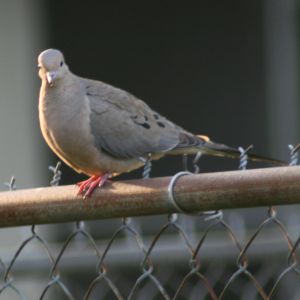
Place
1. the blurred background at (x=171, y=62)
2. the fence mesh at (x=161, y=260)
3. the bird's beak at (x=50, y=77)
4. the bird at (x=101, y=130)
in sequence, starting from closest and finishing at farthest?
the bird at (x=101, y=130), the bird's beak at (x=50, y=77), the fence mesh at (x=161, y=260), the blurred background at (x=171, y=62)

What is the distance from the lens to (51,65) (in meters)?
5.11

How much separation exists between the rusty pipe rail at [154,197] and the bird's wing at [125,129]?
1086mm

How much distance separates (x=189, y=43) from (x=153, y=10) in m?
0.42

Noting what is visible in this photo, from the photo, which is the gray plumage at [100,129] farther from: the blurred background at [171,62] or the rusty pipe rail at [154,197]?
the blurred background at [171,62]

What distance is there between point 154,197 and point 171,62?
7181 mm

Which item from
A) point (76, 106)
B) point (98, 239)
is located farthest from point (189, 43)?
point (76, 106)

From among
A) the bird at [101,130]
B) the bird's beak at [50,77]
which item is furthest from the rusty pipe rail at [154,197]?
the bird's beak at [50,77]

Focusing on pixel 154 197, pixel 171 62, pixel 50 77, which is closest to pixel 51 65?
pixel 50 77

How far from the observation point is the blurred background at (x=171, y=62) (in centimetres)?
1046

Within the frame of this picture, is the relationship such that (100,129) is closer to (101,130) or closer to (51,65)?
(101,130)

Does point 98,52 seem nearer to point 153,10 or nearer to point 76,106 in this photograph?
point 153,10

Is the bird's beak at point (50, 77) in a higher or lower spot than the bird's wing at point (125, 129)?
higher

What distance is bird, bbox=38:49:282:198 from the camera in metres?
4.91

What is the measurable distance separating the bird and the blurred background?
17.4 feet
